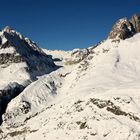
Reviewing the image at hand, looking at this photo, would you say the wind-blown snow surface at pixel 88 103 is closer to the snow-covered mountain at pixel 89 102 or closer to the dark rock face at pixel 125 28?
the snow-covered mountain at pixel 89 102

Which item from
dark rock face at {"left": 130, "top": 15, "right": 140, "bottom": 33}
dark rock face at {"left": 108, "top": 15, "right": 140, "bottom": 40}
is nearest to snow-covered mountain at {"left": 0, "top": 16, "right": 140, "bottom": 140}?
dark rock face at {"left": 108, "top": 15, "right": 140, "bottom": 40}

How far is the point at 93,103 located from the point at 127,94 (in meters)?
9.36

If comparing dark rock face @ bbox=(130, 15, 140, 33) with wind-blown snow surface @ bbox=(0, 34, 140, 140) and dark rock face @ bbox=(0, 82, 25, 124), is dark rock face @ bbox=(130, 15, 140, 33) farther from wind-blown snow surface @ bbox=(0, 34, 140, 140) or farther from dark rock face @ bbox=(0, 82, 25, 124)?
dark rock face @ bbox=(0, 82, 25, 124)

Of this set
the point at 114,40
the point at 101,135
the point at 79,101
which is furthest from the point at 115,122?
the point at 114,40

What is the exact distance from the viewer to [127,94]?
364ft

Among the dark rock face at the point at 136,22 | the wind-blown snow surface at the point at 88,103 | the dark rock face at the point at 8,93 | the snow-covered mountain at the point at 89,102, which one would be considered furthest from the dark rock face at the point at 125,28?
the dark rock face at the point at 8,93

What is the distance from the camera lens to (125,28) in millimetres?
180125

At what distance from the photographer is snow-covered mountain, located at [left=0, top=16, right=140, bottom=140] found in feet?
328

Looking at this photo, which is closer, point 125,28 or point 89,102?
point 89,102

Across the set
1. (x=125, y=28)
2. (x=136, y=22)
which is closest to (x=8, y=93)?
(x=125, y=28)

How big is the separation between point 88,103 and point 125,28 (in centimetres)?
7385

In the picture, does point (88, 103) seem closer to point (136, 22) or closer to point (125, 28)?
point (125, 28)

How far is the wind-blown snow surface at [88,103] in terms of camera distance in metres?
99.9

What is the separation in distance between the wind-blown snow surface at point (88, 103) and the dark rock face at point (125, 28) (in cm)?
417
